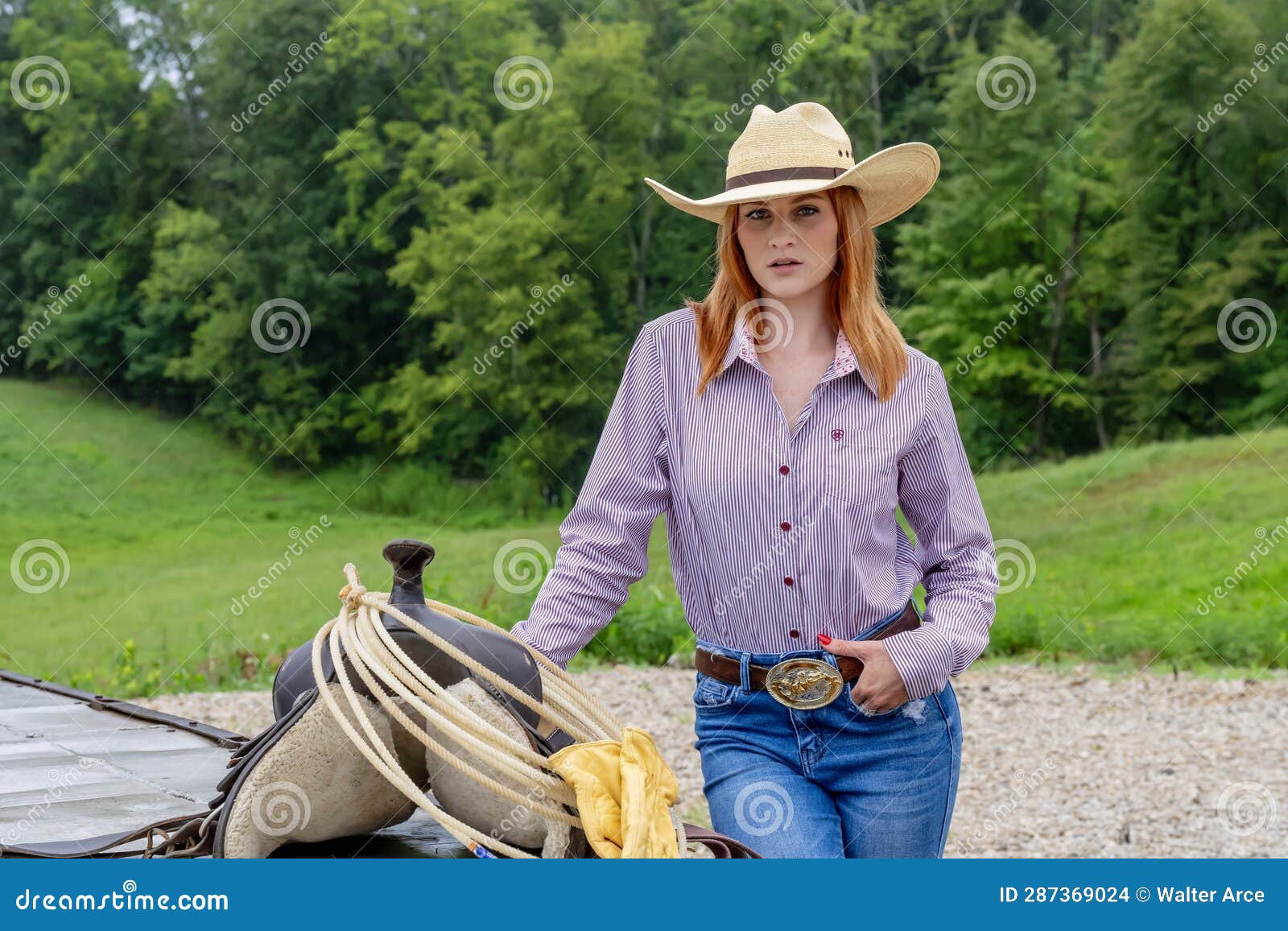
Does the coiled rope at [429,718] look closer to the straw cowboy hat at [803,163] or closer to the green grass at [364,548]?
the straw cowboy hat at [803,163]

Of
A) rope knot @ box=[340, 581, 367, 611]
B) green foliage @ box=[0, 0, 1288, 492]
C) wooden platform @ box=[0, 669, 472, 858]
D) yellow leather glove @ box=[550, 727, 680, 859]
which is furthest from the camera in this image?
green foliage @ box=[0, 0, 1288, 492]

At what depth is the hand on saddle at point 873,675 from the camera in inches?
87.7

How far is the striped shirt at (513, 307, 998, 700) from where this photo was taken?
7.49ft

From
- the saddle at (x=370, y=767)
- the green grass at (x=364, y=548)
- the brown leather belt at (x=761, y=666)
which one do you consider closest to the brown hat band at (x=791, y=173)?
the brown leather belt at (x=761, y=666)

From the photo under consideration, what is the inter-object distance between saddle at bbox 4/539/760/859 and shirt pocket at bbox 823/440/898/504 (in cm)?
67

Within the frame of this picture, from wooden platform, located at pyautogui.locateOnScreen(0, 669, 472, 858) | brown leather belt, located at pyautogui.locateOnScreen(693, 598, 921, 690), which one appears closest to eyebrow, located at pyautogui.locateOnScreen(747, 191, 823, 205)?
brown leather belt, located at pyautogui.locateOnScreen(693, 598, 921, 690)

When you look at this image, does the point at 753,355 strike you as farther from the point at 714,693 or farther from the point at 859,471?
the point at 714,693

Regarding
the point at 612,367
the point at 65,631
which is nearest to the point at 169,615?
the point at 65,631

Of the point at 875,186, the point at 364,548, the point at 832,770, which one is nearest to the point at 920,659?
the point at 832,770

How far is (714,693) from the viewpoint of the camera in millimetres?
2344

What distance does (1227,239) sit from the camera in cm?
2147

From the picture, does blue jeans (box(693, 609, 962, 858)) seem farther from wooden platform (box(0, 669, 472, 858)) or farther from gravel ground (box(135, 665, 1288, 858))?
gravel ground (box(135, 665, 1288, 858))

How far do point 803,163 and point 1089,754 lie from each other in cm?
486
